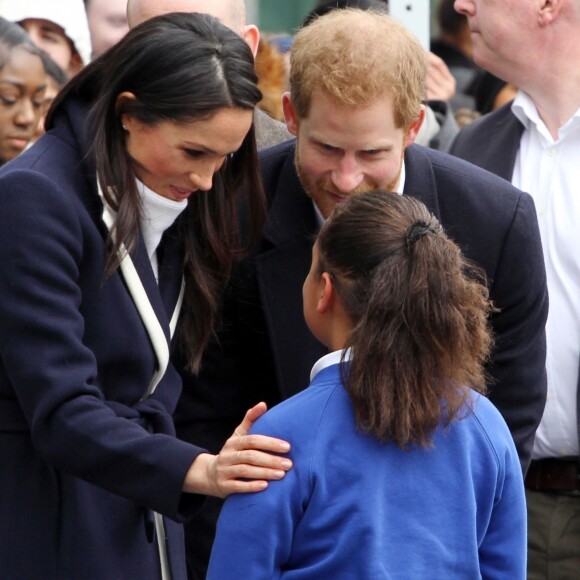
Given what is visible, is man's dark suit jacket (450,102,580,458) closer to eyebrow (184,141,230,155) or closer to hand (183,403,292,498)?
eyebrow (184,141,230,155)

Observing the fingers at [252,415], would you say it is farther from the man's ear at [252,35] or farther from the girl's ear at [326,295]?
the man's ear at [252,35]

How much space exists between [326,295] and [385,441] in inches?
11.1

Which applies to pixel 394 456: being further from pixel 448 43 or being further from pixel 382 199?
pixel 448 43

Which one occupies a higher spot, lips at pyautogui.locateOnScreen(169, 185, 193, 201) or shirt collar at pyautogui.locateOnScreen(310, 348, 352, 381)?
lips at pyautogui.locateOnScreen(169, 185, 193, 201)

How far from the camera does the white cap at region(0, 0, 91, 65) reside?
5.20 meters

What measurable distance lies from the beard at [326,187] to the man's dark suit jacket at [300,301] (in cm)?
8

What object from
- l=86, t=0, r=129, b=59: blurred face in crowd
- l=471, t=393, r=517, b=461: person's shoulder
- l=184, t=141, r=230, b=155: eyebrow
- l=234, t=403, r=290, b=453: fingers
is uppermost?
l=184, t=141, r=230, b=155: eyebrow

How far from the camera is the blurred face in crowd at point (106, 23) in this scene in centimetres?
538

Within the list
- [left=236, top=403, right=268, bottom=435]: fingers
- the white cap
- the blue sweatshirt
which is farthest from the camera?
the white cap

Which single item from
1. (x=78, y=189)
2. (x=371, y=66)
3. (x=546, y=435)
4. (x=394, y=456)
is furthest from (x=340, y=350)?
(x=546, y=435)

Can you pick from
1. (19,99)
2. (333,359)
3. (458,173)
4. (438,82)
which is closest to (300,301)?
(458,173)

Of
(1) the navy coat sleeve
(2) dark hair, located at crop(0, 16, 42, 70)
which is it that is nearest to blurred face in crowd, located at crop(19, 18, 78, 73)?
(2) dark hair, located at crop(0, 16, 42, 70)

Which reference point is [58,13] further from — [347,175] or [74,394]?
[74,394]

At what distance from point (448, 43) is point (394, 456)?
17.6 ft
